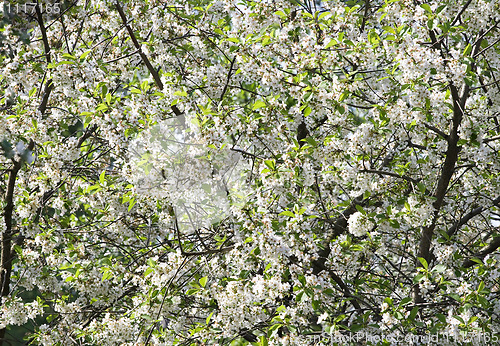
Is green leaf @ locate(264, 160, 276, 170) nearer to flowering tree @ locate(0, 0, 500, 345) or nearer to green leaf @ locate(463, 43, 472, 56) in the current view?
flowering tree @ locate(0, 0, 500, 345)

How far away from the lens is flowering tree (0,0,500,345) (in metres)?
3.77

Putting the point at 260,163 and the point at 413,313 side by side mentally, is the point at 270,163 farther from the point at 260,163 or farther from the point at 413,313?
the point at 413,313

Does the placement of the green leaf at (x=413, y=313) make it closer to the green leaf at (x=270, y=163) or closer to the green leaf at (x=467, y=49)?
the green leaf at (x=270, y=163)

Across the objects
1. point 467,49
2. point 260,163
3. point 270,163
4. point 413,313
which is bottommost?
point 413,313

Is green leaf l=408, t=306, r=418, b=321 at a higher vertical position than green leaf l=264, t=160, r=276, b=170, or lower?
lower

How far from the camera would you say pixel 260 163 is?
13.5 ft

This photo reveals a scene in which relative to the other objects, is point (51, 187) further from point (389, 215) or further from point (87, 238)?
point (389, 215)

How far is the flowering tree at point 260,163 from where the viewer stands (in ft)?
12.4

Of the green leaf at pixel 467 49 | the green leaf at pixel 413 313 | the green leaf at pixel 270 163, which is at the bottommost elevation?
the green leaf at pixel 413 313

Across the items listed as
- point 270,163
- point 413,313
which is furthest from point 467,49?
point 413,313

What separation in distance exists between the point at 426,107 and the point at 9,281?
198 inches

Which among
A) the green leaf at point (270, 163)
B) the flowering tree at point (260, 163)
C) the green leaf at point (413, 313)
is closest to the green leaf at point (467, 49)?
the flowering tree at point (260, 163)

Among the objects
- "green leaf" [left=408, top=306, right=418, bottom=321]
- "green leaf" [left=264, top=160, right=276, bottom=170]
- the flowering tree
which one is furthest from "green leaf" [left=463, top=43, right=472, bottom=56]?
"green leaf" [left=408, top=306, right=418, bottom=321]

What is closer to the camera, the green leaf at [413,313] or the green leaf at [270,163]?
the green leaf at [270,163]
